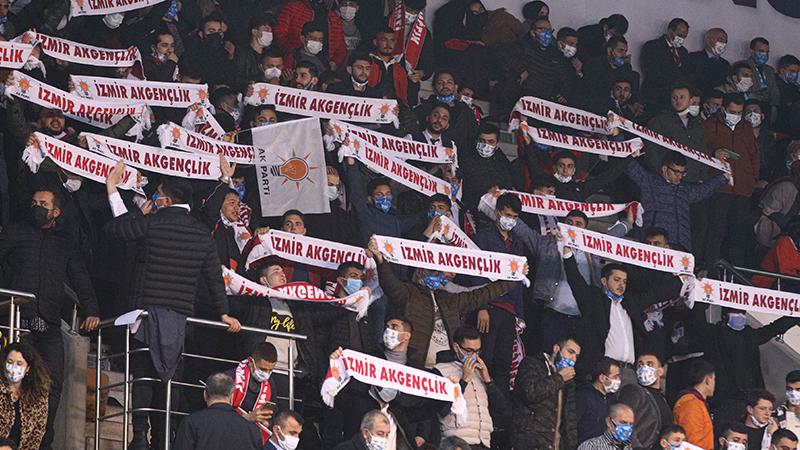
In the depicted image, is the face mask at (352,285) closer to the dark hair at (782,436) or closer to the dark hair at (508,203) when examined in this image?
the dark hair at (508,203)

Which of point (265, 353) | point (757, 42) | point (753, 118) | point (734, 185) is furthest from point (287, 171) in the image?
point (757, 42)

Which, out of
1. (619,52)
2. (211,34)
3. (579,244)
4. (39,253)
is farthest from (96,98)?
(619,52)

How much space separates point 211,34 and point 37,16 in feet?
5.37

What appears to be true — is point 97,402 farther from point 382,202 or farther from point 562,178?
point 562,178

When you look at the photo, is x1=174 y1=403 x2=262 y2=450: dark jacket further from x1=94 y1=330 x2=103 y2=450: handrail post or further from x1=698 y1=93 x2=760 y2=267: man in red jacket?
x1=698 y1=93 x2=760 y2=267: man in red jacket

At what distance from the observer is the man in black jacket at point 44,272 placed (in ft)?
49.1

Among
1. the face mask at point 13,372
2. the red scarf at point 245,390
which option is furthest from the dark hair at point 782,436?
the face mask at point 13,372

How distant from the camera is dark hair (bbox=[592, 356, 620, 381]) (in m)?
16.6

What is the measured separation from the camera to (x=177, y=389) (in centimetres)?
1501

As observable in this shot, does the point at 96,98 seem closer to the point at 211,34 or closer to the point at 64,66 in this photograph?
the point at 64,66

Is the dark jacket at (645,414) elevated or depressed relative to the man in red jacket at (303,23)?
depressed

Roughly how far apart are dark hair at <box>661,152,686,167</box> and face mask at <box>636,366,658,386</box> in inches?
125

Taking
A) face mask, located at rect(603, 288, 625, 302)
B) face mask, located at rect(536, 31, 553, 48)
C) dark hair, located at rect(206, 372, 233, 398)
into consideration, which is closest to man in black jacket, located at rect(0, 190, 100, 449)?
dark hair, located at rect(206, 372, 233, 398)

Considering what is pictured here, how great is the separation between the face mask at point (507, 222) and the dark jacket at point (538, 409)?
2.41 m
